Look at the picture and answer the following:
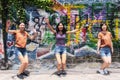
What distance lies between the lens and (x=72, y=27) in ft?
39.6

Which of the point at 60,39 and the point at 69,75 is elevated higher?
the point at 60,39

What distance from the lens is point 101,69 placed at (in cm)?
1102

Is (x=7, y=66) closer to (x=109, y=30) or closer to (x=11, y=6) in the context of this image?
(x=11, y=6)

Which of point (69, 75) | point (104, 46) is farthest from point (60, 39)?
point (104, 46)

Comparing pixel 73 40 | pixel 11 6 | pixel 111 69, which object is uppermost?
pixel 11 6

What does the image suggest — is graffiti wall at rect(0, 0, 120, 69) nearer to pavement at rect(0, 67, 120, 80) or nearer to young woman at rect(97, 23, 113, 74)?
pavement at rect(0, 67, 120, 80)

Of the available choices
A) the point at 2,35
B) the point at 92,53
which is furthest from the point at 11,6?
the point at 92,53

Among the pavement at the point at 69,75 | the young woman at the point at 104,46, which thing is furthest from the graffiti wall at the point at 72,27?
the young woman at the point at 104,46

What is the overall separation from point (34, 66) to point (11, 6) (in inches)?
72.1

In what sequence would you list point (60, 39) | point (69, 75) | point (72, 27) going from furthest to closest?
point (72, 27) < point (60, 39) < point (69, 75)

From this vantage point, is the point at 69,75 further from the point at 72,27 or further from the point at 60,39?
the point at 72,27

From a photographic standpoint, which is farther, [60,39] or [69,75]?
[60,39]

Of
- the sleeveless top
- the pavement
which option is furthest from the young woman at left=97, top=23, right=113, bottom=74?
the sleeveless top

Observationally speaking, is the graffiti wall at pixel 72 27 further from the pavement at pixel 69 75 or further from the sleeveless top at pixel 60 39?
the sleeveless top at pixel 60 39
